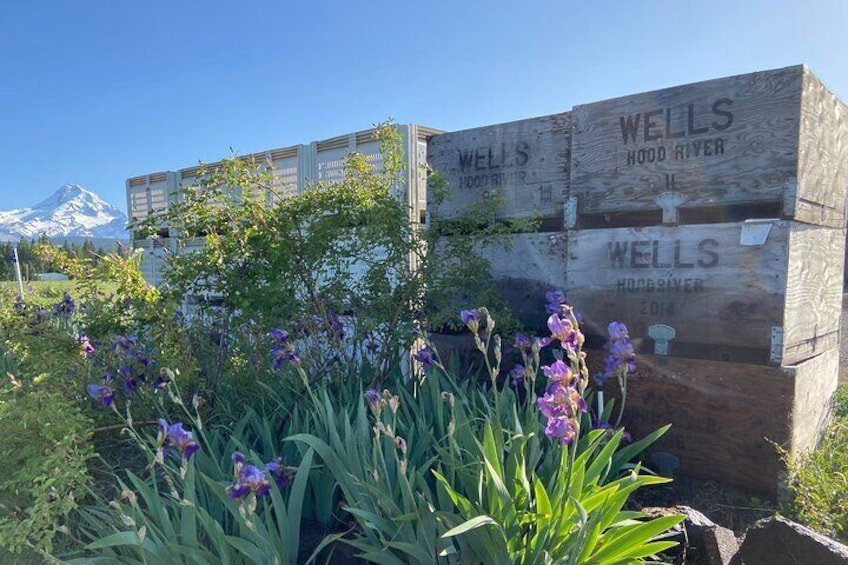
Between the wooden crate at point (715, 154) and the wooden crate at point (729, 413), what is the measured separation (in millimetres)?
693

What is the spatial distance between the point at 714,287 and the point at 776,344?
336 millimetres

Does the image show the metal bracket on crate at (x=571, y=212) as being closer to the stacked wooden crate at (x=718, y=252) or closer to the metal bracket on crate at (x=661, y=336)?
the stacked wooden crate at (x=718, y=252)

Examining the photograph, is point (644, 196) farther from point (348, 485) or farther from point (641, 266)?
point (348, 485)

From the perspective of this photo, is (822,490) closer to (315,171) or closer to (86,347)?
(86,347)

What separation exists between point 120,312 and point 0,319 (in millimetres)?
670

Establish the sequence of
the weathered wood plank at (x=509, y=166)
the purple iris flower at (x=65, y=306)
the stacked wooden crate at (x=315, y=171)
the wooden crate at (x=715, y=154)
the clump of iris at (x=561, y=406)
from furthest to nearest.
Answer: the stacked wooden crate at (x=315, y=171) → the purple iris flower at (x=65, y=306) → the weathered wood plank at (x=509, y=166) → the wooden crate at (x=715, y=154) → the clump of iris at (x=561, y=406)

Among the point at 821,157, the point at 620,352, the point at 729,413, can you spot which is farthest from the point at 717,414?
the point at 821,157

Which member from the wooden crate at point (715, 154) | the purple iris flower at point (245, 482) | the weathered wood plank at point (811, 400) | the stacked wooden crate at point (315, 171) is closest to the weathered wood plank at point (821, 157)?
the wooden crate at point (715, 154)

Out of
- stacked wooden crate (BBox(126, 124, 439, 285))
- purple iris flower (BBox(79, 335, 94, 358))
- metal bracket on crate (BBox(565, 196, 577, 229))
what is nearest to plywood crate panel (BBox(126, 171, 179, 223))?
stacked wooden crate (BBox(126, 124, 439, 285))

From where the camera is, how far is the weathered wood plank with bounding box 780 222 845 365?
2.34 metres

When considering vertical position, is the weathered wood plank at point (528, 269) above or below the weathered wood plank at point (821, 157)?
below

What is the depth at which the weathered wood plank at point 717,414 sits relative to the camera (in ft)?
7.68

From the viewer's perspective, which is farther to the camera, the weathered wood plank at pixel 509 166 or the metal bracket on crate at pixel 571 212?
the weathered wood plank at pixel 509 166

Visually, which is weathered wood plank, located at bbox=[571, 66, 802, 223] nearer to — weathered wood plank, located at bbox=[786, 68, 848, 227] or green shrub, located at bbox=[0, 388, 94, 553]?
weathered wood plank, located at bbox=[786, 68, 848, 227]
